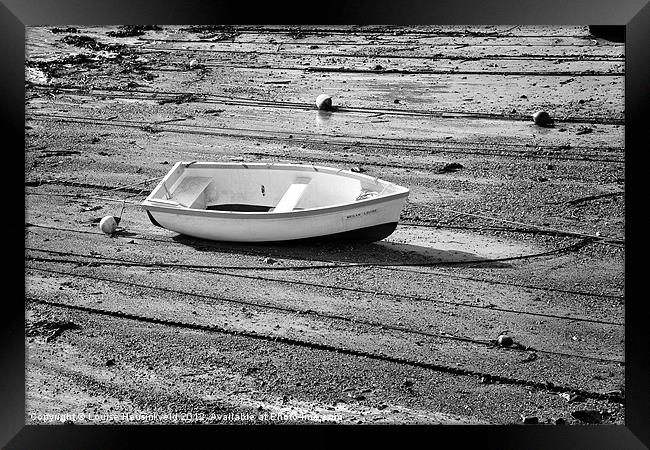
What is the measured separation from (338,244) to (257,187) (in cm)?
81

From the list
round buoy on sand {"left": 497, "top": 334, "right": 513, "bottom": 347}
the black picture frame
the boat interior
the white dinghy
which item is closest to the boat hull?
the white dinghy

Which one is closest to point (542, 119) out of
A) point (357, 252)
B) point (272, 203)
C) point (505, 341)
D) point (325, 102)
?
point (325, 102)

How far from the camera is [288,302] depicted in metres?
5.55

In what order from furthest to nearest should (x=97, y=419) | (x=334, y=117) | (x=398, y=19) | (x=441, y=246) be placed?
(x=334, y=117), (x=441, y=246), (x=97, y=419), (x=398, y=19)

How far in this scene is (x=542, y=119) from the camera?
6832 millimetres

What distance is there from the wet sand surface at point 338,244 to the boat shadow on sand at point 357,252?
0.06ft

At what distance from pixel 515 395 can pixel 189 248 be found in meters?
2.31

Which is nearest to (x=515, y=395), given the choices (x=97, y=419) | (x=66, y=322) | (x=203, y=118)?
(x=97, y=419)

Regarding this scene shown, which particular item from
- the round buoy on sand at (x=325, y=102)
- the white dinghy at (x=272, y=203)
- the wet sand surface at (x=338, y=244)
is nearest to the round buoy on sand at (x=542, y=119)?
the wet sand surface at (x=338, y=244)

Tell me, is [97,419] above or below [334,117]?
below

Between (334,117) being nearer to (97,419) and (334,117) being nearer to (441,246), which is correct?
(441,246)

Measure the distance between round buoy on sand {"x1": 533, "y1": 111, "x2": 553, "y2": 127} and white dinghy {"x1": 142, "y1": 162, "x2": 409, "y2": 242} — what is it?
128cm

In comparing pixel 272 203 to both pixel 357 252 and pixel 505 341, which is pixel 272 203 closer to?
pixel 357 252

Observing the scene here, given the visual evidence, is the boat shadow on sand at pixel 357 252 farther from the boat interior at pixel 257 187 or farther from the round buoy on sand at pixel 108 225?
the round buoy on sand at pixel 108 225
